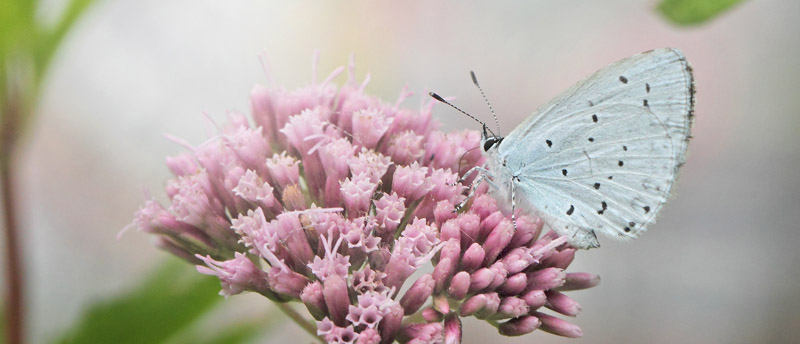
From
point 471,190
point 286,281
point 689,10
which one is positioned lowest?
point 286,281

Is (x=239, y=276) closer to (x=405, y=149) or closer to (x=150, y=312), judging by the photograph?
(x=405, y=149)

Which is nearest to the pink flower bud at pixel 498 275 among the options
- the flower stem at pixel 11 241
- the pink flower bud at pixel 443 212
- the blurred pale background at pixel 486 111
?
the pink flower bud at pixel 443 212

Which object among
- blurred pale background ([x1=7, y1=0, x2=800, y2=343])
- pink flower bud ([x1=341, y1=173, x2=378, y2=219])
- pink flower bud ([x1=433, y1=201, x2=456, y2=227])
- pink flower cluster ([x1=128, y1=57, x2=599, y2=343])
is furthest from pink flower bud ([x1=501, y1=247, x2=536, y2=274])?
blurred pale background ([x1=7, y1=0, x2=800, y2=343])

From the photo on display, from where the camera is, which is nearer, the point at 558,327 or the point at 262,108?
the point at 558,327

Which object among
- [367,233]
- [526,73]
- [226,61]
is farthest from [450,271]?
[226,61]

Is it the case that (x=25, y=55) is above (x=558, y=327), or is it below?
above

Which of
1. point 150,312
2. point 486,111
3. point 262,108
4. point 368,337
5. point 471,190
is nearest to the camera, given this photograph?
point 368,337

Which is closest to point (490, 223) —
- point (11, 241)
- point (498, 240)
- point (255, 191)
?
point (498, 240)
